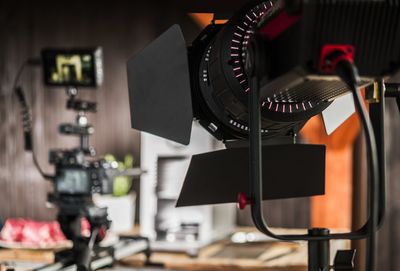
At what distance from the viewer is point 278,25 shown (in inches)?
23.4

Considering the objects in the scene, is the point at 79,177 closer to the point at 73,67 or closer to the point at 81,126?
the point at 81,126

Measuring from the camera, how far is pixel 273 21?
1.99 feet

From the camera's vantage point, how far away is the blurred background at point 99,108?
110 inches

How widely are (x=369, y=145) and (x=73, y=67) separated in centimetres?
167

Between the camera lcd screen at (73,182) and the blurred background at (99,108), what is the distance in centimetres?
95

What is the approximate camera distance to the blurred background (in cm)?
279

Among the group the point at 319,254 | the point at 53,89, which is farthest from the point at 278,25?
the point at 53,89

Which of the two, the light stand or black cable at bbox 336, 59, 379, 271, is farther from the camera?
the light stand

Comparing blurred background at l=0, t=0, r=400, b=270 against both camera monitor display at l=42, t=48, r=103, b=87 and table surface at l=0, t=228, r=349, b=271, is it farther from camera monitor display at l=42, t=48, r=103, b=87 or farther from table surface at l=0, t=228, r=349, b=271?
camera monitor display at l=42, t=48, r=103, b=87

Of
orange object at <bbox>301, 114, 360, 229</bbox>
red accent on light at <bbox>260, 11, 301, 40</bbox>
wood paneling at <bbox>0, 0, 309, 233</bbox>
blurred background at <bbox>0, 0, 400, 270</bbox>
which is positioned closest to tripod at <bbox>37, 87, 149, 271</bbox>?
orange object at <bbox>301, 114, 360, 229</bbox>

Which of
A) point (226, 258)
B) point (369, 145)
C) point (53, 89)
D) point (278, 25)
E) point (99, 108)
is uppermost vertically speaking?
point (53, 89)

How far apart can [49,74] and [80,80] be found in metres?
0.12

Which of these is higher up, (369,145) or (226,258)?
(369,145)

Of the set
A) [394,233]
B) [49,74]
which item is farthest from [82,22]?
[394,233]
